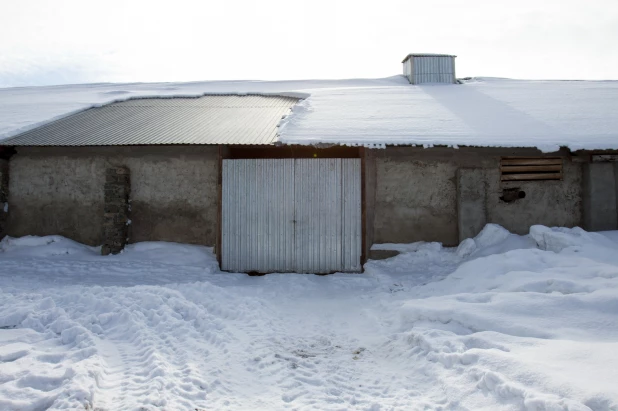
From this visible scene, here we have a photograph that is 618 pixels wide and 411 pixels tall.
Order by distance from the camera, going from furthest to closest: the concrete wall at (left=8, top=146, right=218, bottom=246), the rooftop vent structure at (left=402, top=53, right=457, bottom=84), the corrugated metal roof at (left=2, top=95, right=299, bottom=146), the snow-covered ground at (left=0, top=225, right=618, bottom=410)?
the rooftop vent structure at (left=402, top=53, right=457, bottom=84), the concrete wall at (left=8, top=146, right=218, bottom=246), the corrugated metal roof at (left=2, top=95, right=299, bottom=146), the snow-covered ground at (left=0, top=225, right=618, bottom=410)

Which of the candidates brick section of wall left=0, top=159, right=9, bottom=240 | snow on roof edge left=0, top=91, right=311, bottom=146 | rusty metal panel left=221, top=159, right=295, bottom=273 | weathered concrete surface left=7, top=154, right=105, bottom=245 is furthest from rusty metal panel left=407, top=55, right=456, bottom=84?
brick section of wall left=0, top=159, right=9, bottom=240

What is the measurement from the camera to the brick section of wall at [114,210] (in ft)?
27.9

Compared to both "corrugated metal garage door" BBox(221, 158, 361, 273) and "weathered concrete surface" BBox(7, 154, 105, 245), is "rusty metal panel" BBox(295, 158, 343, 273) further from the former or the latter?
"weathered concrete surface" BBox(7, 154, 105, 245)

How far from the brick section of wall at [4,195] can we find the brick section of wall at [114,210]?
2.58 m

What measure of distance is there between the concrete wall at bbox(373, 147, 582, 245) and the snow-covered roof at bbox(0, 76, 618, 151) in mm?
512

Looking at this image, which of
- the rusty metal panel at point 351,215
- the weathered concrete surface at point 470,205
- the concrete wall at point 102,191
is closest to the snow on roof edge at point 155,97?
the concrete wall at point 102,191

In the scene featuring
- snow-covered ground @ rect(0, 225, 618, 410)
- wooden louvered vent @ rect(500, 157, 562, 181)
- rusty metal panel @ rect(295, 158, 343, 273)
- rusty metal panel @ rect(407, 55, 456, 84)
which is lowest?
snow-covered ground @ rect(0, 225, 618, 410)

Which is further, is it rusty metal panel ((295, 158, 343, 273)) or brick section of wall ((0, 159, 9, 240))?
brick section of wall ((0, 159, 9, 240))

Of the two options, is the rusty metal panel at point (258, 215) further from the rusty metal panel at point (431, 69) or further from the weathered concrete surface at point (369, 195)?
the rusty metal panel at point (431, 69)

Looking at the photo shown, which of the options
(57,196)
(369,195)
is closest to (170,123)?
(57,196)

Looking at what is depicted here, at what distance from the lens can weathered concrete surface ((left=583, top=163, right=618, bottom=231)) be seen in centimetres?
810

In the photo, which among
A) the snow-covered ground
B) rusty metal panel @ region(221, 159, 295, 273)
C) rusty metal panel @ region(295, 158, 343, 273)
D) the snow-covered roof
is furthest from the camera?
rusty metal panel @ region(221, 159, 295, 273)

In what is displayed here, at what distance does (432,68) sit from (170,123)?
9.53 m

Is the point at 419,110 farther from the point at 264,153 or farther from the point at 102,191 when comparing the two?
the point at 102,191
